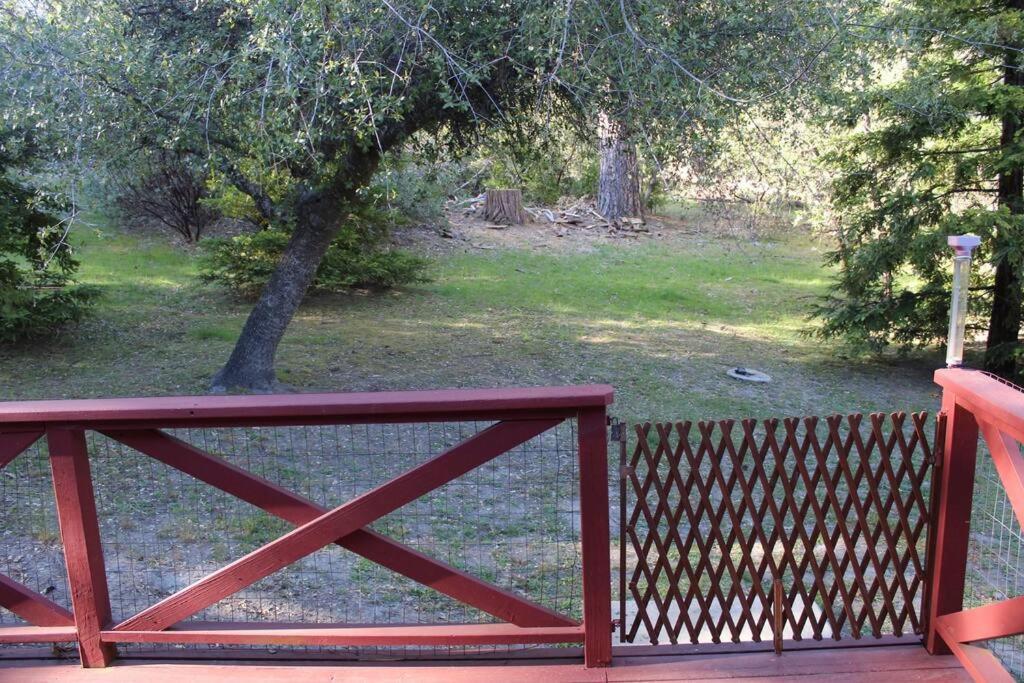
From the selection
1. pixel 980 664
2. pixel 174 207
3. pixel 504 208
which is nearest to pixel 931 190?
pixel 980 664

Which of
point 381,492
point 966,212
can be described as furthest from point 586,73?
point 966,212

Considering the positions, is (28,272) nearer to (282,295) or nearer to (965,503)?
(282,295)

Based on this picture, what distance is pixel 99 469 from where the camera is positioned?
613 centimetres

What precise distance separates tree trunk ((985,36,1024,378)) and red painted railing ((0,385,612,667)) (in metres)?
7.58

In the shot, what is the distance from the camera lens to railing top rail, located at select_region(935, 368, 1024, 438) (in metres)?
2.61

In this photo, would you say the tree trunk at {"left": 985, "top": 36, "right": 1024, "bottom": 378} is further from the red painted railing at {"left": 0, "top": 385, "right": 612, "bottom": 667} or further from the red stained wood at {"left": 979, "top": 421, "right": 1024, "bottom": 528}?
the red painted railing at {"left": 0, "top": 385, "right": 612, "bottom": 667}

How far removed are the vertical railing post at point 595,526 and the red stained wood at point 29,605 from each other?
1.77 m

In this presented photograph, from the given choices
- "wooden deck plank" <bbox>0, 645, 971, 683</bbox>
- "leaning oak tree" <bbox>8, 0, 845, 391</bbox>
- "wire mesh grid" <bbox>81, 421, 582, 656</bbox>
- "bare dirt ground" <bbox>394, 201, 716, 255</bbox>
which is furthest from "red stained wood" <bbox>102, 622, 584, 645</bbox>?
"bare dirt ground" <bbox>394, 201, 716, 255</bbox>

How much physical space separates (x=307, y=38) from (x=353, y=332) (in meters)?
5.79

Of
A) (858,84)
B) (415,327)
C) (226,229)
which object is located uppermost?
(858,84)

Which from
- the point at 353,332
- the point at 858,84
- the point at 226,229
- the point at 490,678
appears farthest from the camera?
the point at 226,229

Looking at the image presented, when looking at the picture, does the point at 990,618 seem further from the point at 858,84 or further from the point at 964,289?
the point at 858,84

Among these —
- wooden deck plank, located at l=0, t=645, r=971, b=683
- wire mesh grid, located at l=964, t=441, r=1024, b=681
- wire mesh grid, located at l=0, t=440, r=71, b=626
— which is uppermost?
wooden deck plank, located at l=0, t=645, r=971, b=683

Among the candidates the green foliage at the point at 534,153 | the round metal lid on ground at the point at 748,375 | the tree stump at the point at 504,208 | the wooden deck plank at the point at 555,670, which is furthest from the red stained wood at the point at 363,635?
the tree stump at the point at 504,208
